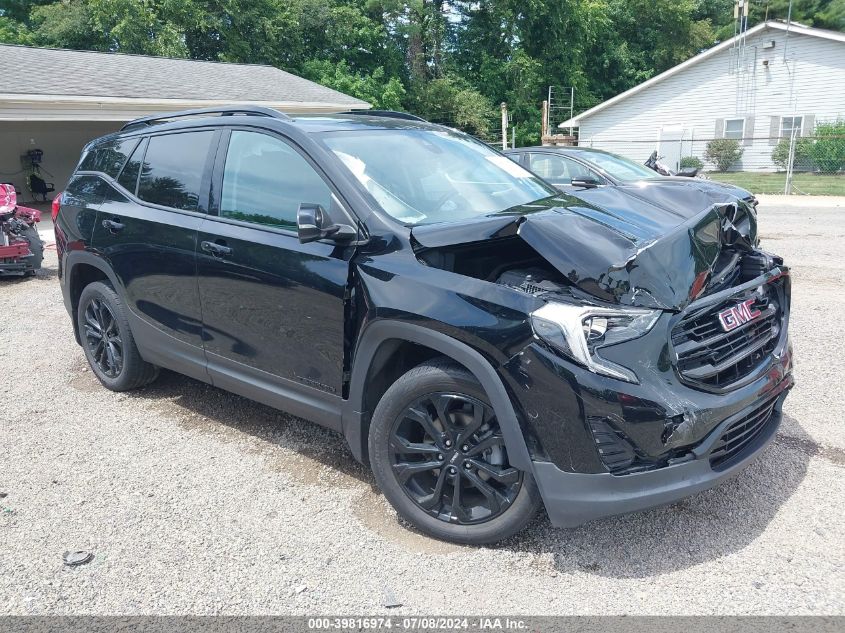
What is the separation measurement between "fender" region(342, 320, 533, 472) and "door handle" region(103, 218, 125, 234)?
87.8 inches

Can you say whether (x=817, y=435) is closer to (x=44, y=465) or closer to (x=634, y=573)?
(x=634, y=573)

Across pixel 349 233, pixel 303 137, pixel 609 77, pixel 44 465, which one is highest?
pixel 609 77

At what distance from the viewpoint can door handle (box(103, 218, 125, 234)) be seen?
4484mm

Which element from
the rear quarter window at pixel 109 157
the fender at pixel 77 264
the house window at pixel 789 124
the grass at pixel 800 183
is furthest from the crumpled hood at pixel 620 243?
the house window at pixel 789 124

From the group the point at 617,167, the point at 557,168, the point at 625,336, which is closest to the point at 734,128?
the point at 617,167

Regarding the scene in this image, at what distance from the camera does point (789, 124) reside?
1082 inches

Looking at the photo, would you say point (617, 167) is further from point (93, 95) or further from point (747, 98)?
point (747, 98)

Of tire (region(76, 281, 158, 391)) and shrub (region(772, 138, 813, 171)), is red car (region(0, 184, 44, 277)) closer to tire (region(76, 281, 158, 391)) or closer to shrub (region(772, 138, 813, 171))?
tire (region(76, 281, 158, 391))

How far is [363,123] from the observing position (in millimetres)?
3982

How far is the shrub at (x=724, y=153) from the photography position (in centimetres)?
2653

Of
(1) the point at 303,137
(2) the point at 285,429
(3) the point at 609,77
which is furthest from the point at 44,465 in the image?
(3) the point at 609,77

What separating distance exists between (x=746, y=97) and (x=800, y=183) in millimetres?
8770

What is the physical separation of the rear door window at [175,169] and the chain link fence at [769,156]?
17439 mm

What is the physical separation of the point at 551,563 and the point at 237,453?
6.60 ft
